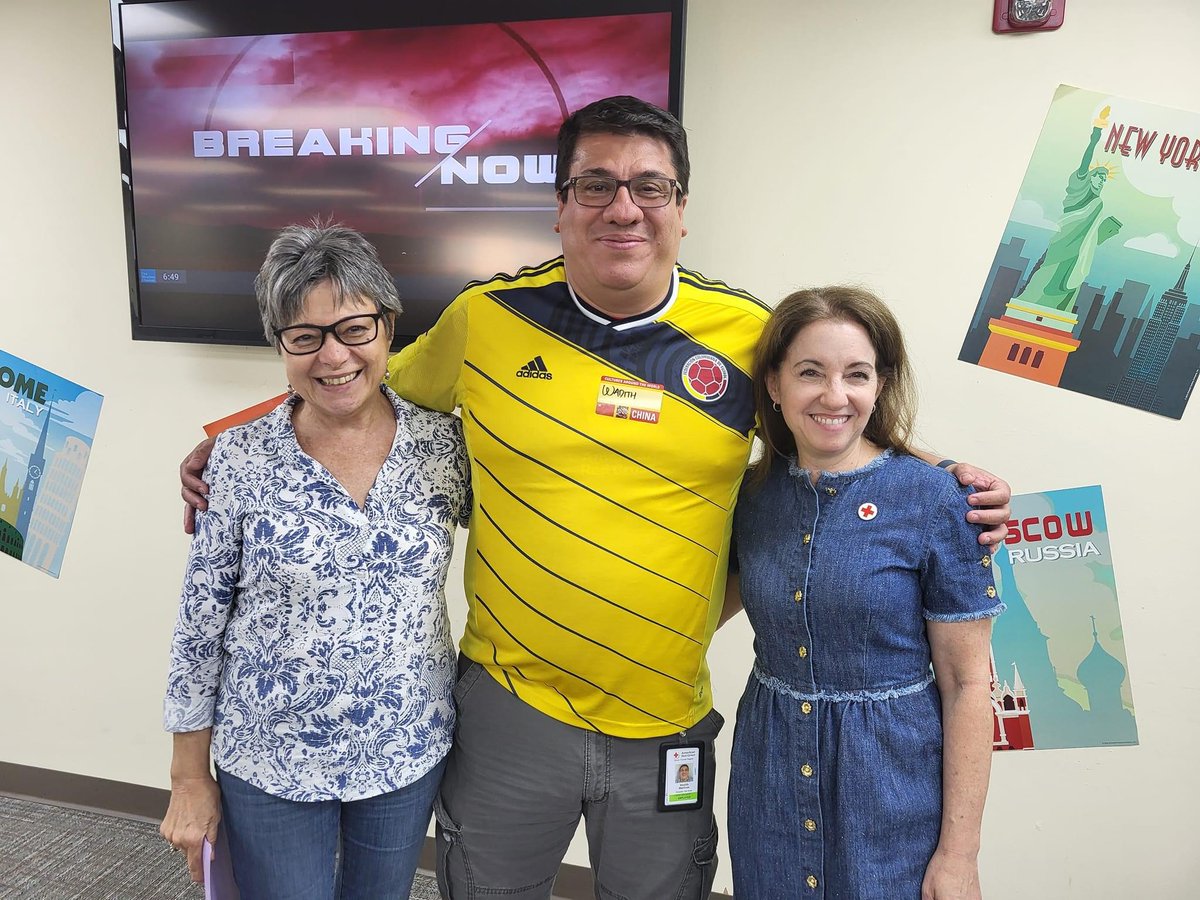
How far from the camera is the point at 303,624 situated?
126cm

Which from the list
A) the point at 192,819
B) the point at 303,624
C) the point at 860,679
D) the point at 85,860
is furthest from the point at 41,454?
the point at 860,679

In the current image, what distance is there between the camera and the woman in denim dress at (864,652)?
3.68ft

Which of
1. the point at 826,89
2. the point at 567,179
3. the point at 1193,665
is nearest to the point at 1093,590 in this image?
the point at 1193,665

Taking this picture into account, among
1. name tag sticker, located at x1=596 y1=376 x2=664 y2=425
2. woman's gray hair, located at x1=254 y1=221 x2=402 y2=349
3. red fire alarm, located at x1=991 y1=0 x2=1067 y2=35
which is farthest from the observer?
red fire alarm, located at x1=991 y1=0 x2=1067 y2=35

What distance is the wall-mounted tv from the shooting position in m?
1.91

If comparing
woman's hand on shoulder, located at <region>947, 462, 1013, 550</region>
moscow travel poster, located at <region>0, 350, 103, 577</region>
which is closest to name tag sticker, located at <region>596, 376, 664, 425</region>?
woman's hand on shoulder, located at <region>947, 462, 1013, 550</region>

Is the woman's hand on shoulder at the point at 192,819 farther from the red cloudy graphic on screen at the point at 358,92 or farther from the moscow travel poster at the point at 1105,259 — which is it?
the moscow travel poster at the point at 1105,259

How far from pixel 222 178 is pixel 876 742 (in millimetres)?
2186

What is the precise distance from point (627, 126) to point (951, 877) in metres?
1.30

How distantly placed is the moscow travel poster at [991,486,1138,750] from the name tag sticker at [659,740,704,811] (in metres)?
1.05

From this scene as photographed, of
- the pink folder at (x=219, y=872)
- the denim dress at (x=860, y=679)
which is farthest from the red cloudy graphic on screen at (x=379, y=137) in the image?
the pink folder at (x=219, y=872)

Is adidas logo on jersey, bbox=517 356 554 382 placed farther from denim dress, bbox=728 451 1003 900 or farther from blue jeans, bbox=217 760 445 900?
blue jeans, bbox=217 760 445 900

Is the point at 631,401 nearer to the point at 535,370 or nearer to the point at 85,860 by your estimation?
the point at 535,370

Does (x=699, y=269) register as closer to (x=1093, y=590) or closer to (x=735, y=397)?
(x=735, y=397)
